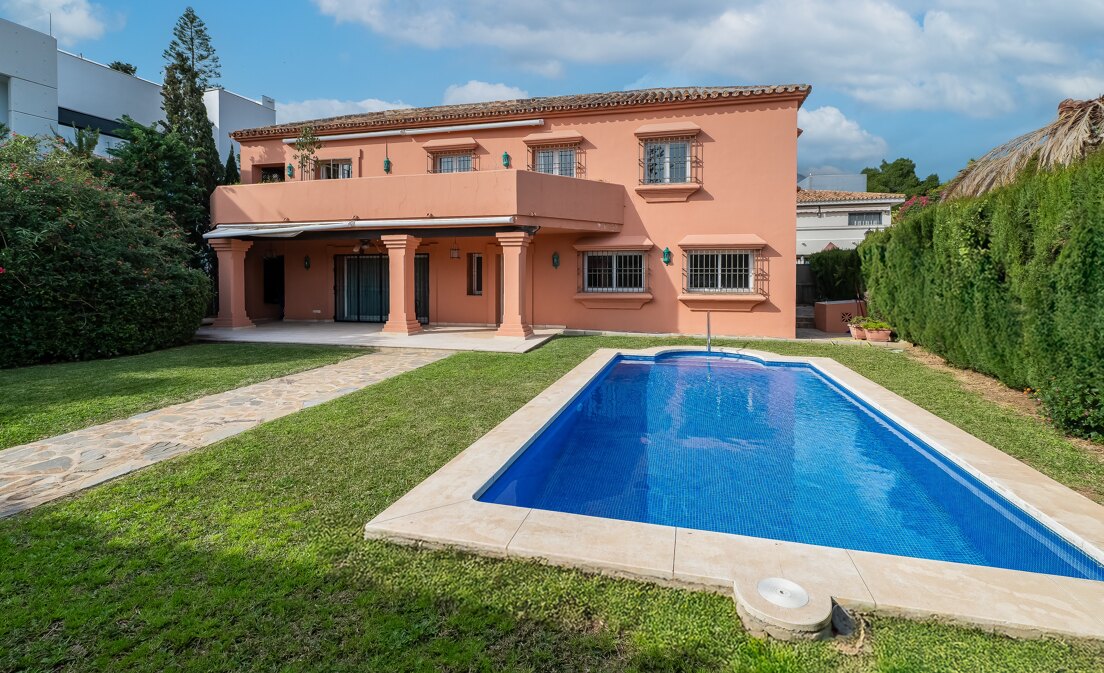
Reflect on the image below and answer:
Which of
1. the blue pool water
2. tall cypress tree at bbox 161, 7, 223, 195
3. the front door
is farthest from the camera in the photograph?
tall cypress tree at bbox 161, 7, 223, 195

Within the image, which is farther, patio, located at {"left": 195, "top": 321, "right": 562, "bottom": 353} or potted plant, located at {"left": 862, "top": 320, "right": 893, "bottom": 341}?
potted plant, located at {"left": 862, "top": 320, "right": 893, "bottom": 341}

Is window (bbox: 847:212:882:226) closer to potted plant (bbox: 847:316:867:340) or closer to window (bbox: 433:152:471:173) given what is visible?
potted plant (bbox: 847:316:867:340)

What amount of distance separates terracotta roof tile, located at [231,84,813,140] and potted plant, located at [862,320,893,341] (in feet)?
24.8

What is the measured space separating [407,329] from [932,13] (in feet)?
56.4

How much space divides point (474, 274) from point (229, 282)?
8.74m

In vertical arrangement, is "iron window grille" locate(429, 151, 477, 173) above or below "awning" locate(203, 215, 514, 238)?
above

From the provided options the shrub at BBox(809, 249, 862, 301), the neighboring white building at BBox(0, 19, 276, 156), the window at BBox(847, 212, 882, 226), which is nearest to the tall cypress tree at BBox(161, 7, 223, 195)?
the neighboring white building at BBox(0, 19, 276, 156)

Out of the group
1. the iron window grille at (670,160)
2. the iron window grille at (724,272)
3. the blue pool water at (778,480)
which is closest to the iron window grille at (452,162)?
the iron window grille at (670,160)

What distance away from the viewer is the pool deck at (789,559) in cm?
336

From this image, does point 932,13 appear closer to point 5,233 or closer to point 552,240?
point 552,240

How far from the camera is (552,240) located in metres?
20.0

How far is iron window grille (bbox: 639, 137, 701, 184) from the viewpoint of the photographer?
1864 centimetres

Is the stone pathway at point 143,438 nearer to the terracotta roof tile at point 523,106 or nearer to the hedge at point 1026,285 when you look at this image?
the hedge at point 1026,285

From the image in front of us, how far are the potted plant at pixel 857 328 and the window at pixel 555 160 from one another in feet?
35.3
